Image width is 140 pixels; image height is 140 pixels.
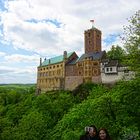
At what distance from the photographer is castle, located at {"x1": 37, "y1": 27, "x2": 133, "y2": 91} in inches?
3323

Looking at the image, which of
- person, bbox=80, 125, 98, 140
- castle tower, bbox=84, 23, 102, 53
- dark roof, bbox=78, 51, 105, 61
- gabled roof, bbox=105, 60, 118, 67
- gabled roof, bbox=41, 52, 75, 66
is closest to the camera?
person, bbox=80, 125, 98, 140

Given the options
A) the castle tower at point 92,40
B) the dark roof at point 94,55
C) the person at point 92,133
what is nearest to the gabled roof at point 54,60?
the castle tower at point 92,40

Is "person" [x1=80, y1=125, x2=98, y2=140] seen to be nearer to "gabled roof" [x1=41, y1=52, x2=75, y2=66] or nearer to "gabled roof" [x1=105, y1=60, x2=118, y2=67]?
"gabled roof" [x1=105, y1=60, x2=118, y2=67]

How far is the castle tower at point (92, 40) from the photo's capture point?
102 meters

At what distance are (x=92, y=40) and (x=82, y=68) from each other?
12.8 meters

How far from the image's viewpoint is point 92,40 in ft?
338

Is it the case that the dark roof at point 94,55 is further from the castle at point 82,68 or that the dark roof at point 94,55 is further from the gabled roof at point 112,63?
the gabled roof at point 112,63

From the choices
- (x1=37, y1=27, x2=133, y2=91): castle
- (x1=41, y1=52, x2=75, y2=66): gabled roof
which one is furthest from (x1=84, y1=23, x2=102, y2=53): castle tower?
(x1=41, y1=52, x2=75, y2=66): gabled roof

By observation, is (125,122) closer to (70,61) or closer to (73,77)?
(73,77)

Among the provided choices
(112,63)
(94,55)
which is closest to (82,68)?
(94,55)

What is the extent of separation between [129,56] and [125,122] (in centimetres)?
942

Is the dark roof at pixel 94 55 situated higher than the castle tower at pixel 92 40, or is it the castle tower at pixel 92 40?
the castle tower at pixel 92 40

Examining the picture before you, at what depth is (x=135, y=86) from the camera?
1216 inches

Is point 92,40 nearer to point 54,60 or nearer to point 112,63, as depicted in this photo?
point 54,60
